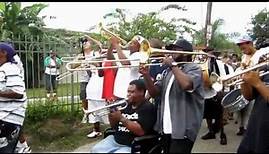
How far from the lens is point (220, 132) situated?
688 cm

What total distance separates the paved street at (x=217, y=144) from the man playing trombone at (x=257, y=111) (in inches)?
28.0

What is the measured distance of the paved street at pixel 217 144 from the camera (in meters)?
4.40

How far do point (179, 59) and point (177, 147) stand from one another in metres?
0.76

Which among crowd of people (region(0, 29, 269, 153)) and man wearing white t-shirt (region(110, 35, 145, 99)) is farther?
man wearing white t-shirt (region(110, 35, 145, 99))

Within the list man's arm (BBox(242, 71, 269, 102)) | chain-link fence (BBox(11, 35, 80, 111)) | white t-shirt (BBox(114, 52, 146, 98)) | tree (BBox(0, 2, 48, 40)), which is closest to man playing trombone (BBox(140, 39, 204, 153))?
man's arm (BBox(242, 71, 269, 102))

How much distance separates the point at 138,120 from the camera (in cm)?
400

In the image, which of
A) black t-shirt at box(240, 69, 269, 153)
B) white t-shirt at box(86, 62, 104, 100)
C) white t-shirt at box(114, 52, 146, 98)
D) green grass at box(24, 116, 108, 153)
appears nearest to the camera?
black t-shirt at box(240, 69, 269, 153)

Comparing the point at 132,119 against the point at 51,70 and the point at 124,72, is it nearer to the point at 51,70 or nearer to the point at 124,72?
the point at 124,72

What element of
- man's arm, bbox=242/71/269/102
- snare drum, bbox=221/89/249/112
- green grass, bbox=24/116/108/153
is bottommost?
green grass, bbox=24/116/108/153

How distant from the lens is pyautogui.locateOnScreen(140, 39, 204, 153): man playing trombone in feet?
12.2

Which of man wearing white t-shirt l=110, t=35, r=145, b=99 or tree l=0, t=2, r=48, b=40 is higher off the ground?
tree l=0, t=2, r=48, b=40

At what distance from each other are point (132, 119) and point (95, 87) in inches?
128

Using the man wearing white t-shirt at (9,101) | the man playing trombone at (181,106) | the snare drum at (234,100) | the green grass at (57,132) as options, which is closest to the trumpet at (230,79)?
the man playing trombone at (181,106)

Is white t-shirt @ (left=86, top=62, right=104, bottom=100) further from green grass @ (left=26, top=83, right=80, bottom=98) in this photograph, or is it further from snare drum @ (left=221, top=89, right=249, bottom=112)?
snare drum @ (left=221, top=89, right=249, bottom=112)
